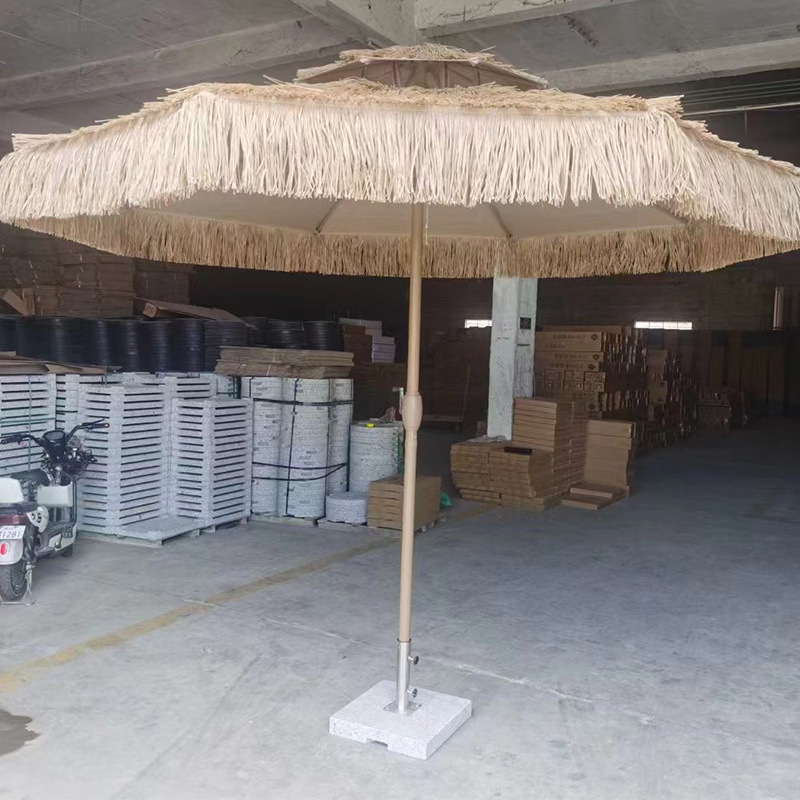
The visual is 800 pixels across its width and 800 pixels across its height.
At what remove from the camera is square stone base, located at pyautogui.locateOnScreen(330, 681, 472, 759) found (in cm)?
331

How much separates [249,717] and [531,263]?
2.61 m

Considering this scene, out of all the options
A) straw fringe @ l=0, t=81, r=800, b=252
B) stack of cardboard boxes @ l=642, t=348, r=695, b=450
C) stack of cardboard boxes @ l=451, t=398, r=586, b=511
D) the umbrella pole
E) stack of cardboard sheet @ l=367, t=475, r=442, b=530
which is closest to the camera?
straw fringe @ l=0, t=81, r=800, b=252

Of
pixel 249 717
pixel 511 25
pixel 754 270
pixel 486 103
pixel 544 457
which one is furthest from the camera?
pixel 754 270

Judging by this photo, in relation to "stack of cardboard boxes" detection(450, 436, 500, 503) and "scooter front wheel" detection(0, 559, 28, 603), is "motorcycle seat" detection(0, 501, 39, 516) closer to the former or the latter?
"scooter front wheel" detection(0, 559, 28, 603)

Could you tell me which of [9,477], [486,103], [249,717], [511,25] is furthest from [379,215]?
[511,25]

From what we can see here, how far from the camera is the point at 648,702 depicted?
395 cm

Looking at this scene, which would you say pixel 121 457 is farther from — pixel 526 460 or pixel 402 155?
pixel 402 155

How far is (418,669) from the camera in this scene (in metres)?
4.24

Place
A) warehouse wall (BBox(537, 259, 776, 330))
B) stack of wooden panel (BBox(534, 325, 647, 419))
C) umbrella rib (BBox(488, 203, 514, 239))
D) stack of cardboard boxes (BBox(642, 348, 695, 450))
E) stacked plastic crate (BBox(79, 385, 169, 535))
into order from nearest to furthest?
umbrella rib (BBox(488, 203, 514, 239))
stacked plastic crate (BBox(79, 385, 169, 535))
stack of wooden panel (BBox(534, 325, 647, 419))
stack of cardboard boxes (BBox(642, 348, 695, 450))
warehouse wall (BBox(537, 259, 776, 330))

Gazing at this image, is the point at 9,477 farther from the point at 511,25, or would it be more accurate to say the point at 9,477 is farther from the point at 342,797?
the point at 511,25

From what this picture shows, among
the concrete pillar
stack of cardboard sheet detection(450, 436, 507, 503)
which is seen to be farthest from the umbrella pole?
the concrete pillar

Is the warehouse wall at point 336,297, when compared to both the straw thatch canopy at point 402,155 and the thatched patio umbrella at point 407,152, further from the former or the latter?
the straw thatch canopy at point 402,155

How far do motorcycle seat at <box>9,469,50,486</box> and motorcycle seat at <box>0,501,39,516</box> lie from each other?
0.40 m

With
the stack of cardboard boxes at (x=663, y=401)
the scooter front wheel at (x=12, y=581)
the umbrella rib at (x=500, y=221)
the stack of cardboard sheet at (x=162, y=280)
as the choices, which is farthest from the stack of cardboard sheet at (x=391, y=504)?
the stack of cardboard boxes at (x=663, y=401)
